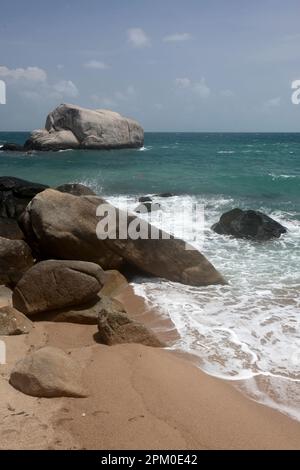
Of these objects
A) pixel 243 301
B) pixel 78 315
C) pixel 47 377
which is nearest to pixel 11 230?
pixel 78 315

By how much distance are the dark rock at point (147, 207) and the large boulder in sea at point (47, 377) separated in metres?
11.8

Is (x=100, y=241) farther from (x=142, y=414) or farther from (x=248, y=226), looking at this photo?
(x=248, y=226)

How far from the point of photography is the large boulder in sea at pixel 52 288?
681cm

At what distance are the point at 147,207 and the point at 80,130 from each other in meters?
34.9

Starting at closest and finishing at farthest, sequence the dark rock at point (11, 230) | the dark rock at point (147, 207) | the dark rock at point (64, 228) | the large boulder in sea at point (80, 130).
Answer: the dark rock at point (64, 228) → the dark rock at point (11, 230) → the dark rock at point (147, 207) → the large boulder in sea at point (80, 130)

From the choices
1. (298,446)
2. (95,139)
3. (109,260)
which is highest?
(95,139)

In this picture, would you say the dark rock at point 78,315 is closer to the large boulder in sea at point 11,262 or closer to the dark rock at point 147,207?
the large boulder in sea at point 11,262

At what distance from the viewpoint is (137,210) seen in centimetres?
1659

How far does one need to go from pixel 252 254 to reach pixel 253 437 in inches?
287

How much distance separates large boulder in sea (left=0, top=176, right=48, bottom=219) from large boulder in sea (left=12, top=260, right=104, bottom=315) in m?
4.54

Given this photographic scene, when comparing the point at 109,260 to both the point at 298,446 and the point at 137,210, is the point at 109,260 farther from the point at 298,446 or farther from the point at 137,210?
the point at 137,210

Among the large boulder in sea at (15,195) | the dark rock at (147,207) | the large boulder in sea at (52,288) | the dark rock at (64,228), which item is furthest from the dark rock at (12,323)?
the dark rock at (147,207)

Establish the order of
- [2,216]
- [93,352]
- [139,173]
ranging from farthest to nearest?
[139,173] < [2,216] < [93,352]
